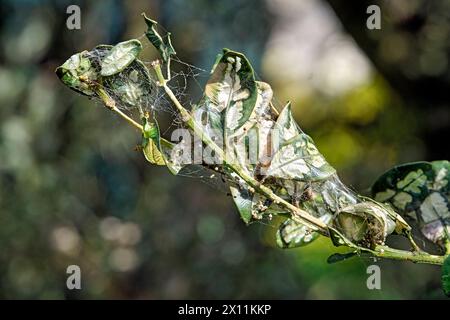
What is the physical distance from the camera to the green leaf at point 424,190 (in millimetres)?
674

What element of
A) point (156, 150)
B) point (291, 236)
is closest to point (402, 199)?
point (291, 236)

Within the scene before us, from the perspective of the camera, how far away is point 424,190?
0.67 m

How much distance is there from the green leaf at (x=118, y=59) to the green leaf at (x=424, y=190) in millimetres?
279

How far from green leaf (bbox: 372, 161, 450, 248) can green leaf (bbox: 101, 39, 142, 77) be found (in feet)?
0.91

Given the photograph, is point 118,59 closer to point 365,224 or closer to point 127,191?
point 365,224

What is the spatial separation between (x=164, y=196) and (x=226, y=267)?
32 cm

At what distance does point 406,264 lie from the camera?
8.26 feet

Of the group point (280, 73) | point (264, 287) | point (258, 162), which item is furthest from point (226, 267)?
point (258, 162)

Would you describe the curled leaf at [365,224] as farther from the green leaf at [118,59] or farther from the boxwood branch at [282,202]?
the green leaf at [118,59]

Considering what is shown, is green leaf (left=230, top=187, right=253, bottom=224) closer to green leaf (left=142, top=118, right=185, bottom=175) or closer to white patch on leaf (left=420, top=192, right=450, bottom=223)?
green leaf (left=142, top=118, right=185, bottom=175)

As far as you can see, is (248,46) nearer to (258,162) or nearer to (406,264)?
(406,264)

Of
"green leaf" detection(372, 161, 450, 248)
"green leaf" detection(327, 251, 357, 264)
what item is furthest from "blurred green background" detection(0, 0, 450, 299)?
"green leaf" detection(327, 251, 357, 264)

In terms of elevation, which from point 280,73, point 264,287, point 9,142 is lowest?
point 264,287

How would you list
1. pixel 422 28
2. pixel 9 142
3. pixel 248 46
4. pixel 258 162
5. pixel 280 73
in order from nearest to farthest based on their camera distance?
1. pixel 258 162
2. pixel 422 28
3. pixel 9 142
4. pixel 248 46
5. pixel 280 73
